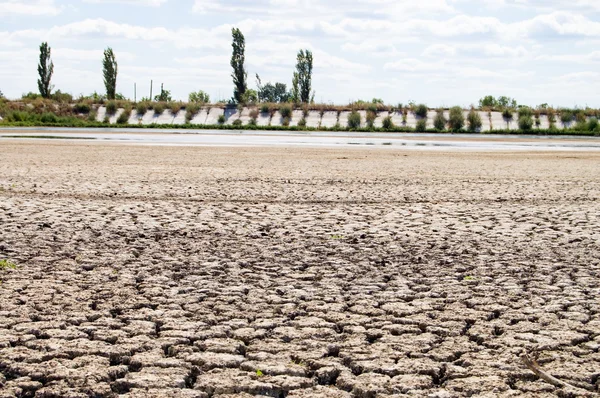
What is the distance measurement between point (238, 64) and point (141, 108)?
52.4 feet

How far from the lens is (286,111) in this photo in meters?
53.0

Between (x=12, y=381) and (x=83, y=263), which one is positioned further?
(x=83, y=263)

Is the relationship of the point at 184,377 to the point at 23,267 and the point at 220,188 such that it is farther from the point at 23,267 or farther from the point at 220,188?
the point at 220,188

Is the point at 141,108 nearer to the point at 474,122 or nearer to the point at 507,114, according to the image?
the point at 474,122

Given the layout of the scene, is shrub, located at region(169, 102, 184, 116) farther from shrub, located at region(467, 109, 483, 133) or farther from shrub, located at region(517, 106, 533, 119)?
shrub, located at region(517, 106, 533, 119)

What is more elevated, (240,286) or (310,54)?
(310,54)

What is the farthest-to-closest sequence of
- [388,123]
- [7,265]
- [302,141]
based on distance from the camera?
[388,123]
[302,141]
[7,265]

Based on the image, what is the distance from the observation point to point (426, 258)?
8016mm

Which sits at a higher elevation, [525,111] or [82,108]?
[525,111]

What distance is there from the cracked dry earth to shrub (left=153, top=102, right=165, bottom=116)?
39.9 meters

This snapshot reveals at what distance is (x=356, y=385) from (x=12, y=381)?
1868mm

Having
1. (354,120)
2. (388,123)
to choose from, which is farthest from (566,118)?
(354,120)

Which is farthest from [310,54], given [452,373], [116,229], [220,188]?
[452,373]

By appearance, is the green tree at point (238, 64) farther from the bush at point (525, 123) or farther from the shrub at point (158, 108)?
the bush at point (525, 123)
